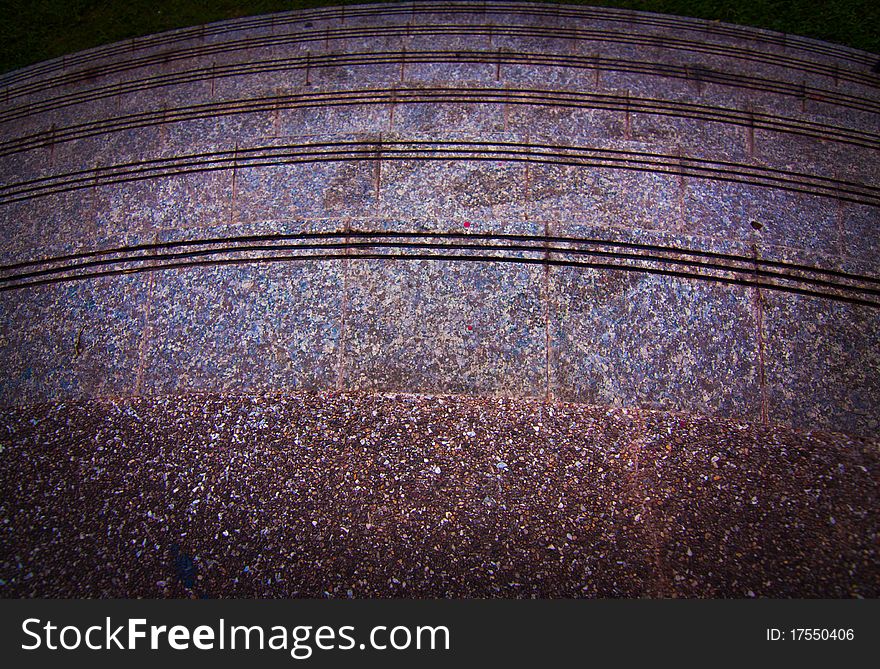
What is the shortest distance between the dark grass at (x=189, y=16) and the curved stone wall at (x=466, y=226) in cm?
62

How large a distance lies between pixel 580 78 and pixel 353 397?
195 inches

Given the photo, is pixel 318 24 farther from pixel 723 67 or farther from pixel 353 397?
pixel 353 397

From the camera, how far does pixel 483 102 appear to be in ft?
18.3

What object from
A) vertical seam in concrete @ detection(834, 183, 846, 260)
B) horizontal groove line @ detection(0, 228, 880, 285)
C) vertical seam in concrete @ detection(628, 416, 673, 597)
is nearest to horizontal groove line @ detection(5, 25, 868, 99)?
vertical seam in concrete @ detection(834, 183, 846, 260)

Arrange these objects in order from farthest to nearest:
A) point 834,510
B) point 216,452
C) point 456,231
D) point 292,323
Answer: point 456,231 < point 292,323 < point 216,452 < point 834,510

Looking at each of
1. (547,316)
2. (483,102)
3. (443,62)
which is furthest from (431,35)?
(547,316)

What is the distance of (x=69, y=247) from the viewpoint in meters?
4.48

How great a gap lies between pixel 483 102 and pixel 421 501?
4.46 meters

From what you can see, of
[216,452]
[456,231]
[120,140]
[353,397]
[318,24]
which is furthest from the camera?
[318,24]

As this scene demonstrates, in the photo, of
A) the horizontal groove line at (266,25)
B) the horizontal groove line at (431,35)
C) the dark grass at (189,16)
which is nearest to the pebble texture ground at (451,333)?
the horizontal groove line at (431,35)

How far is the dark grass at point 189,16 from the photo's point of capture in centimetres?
705

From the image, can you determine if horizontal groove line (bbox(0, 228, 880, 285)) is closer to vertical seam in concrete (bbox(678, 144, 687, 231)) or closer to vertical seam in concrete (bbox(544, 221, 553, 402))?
vertical seam in concrete (bbox(544, 221, 553, 402))

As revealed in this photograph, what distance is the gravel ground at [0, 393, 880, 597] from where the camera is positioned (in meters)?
2.79

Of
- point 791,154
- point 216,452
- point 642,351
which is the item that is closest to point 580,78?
point 791,154
